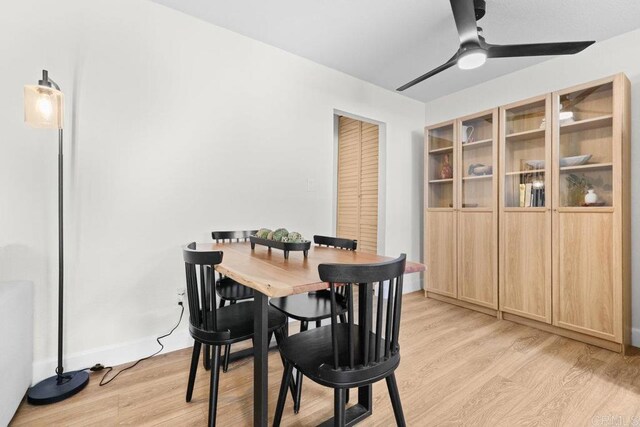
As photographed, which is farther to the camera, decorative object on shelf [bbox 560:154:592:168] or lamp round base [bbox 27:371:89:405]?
decorative object on shelf [bbox 560:154:592:168]

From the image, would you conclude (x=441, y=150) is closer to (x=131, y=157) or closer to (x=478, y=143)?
(x=478, y=143)

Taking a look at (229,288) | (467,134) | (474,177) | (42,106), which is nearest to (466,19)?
(467,134)

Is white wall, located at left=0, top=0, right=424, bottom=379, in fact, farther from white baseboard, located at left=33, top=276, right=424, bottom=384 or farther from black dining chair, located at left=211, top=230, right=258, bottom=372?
black dining chair, located at left=211, top=230, right=258, bottom=372

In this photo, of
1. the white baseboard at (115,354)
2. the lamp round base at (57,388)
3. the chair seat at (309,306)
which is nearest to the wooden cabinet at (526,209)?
the chair seat at (309,306)

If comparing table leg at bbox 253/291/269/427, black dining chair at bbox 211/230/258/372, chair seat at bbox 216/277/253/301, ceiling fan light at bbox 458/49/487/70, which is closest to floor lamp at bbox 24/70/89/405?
black dining chair at bbox 211/230/258/372

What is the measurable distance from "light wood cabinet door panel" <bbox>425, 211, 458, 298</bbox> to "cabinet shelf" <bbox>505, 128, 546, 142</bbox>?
3.02 feet

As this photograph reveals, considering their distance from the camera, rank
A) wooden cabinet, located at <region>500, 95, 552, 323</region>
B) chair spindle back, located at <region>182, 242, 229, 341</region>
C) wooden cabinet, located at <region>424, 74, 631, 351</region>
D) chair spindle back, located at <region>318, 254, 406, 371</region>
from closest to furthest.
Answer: chair spindle back, located at <region>318, 254, 406, 371</region> < chair spindle back, located at <region>182, 242, 229, 341</region> < wooden cabinet, located at <region>424, 74, 631, 351</region> < wooden cabinet, located at <region>500, 95, 552, 323</region>

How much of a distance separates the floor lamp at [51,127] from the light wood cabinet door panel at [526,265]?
3.36 metres

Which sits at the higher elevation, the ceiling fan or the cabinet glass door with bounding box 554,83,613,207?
the ceiling fan

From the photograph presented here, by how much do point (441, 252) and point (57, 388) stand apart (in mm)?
3391

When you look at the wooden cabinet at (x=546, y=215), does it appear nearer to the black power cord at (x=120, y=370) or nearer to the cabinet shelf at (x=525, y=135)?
the cabinet shelf at (x=525, y=135)

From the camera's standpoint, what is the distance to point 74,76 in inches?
73.9

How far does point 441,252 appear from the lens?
3.40 m

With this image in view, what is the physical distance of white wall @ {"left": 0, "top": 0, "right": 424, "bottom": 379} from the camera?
1.75 m
